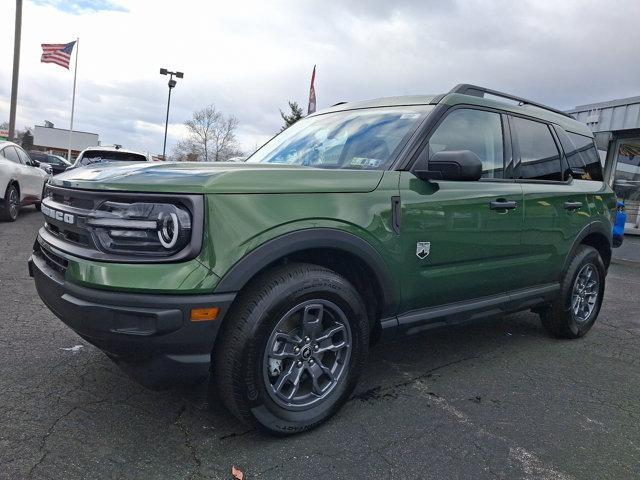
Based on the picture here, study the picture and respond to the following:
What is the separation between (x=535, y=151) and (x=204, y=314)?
304 cm

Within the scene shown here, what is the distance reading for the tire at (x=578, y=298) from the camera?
4.32 metres

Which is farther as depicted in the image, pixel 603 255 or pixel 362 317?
pixel 603 255

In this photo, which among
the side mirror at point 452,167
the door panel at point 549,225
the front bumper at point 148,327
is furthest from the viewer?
the door panel at point 549,225

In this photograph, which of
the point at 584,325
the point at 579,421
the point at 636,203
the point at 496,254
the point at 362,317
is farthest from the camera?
the point at 636,203

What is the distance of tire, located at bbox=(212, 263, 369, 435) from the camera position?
2.33m

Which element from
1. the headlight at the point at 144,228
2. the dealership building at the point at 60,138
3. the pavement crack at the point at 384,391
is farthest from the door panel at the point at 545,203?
the dealership building at the point at 60,138

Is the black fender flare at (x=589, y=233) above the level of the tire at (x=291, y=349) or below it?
above

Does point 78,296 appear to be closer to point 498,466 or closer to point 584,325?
point 498,466

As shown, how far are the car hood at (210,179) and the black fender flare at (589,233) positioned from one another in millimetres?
2334

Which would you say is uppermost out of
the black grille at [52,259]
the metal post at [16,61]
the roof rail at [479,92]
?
the metal post at [16,61]

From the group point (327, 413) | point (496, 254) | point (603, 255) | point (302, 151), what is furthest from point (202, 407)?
point (603, 255)

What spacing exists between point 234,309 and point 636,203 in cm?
1552

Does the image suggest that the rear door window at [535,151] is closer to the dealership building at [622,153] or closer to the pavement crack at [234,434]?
the pavement crack at [234,434]

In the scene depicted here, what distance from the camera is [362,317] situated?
275 centimetres
